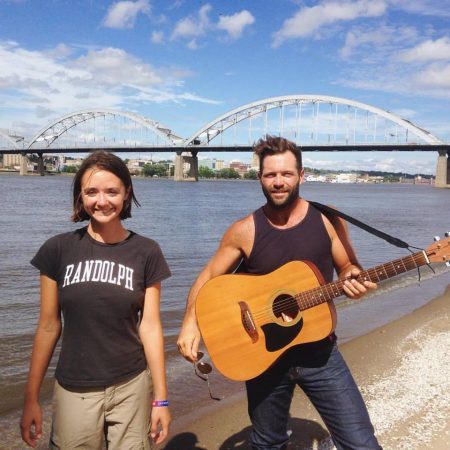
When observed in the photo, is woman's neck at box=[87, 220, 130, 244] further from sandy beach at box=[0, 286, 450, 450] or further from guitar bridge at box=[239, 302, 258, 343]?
sandy beach at box=[0, 286, 450, 450]

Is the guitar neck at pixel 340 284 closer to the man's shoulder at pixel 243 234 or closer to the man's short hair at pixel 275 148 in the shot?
the man's shoulder at pixel 243 234

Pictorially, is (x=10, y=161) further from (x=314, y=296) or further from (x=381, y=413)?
(x=314, y=296)

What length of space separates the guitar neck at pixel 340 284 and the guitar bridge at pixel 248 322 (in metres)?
0.26

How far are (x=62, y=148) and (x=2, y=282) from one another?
9406 centimetres

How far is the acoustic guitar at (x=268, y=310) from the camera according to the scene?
2.47 meters

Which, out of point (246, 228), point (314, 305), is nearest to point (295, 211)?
point (246, 228)

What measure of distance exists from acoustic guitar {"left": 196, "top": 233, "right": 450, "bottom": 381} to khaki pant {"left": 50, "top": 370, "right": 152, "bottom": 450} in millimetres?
555

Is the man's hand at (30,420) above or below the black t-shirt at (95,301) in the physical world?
below

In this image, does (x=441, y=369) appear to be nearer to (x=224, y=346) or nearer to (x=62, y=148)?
(x=224, y=346)

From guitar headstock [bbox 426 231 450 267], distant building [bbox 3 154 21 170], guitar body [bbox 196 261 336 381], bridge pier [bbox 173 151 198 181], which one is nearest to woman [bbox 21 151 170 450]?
guitar body [bbox 196 261 336 381]

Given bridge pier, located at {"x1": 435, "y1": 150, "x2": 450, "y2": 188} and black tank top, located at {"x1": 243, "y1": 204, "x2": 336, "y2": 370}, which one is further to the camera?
bridge pier, located at {"x1": 435, "y1": 150, "x2": 450, "y2": 188}

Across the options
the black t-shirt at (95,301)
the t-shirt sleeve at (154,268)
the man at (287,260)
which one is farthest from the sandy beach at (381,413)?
the t-shirt sleeve at (154,268)

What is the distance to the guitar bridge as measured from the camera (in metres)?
2.54

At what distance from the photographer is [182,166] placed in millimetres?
103062
